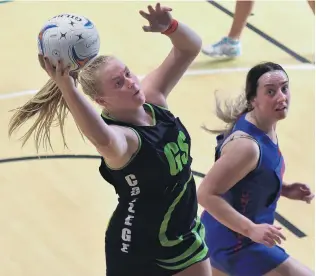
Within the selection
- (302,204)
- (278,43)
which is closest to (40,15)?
(278,43)

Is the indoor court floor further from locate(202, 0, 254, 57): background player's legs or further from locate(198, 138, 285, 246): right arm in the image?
locate(198, 138, 285, 246): right arm

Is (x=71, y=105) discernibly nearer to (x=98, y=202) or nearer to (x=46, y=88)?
(x=46, y=88)

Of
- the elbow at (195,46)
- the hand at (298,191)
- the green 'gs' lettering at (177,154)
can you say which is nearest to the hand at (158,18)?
the elbow at (195,46)

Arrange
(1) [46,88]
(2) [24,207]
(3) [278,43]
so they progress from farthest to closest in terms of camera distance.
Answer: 1. (3) [278,43]
2. (2) [24,207]
3. (1) [46,88]

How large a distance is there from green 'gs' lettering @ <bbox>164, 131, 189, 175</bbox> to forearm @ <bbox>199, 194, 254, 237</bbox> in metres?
0.25

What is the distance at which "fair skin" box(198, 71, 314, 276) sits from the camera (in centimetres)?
312

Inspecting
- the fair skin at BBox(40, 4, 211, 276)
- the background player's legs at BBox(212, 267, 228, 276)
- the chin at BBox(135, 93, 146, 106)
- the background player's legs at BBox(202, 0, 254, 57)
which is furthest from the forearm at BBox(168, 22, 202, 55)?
the background player's legs at BBox(202, 0, 254, 57)

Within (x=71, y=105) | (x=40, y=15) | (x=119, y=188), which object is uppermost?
(x=71, y=105)

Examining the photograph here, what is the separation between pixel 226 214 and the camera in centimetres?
319

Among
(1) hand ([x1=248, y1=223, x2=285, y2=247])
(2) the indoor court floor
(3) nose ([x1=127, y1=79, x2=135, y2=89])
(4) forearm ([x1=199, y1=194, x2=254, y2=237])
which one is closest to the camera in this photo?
(3) nose ([x1=127, y1=79, x2=135, y2=89])

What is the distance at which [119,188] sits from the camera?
3020mm

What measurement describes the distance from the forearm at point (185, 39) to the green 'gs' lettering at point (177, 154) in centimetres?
41

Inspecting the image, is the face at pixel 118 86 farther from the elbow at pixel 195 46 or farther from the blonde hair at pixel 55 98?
the elbow at pixel 195 46

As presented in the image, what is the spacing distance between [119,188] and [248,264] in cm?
75
